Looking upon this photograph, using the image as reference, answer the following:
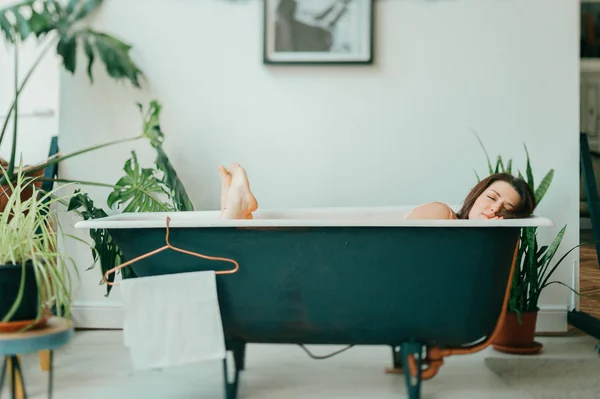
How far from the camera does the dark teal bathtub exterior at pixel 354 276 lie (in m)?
1.57

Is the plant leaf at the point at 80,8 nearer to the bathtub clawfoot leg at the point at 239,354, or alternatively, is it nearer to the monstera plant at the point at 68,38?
the monstera plant at the point at 68,38

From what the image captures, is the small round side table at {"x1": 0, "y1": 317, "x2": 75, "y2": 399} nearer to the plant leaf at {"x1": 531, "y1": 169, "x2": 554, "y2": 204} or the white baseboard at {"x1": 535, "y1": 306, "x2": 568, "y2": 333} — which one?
the plant leaf at {"x1": 531, "y1": 169, "x2": 554, "y2": 204}

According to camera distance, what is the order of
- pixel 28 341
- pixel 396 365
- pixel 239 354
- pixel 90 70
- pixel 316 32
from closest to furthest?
1. pixel 28 341
2. pixel 239 354
3. pixel 396 365
4. pixel 90 70
5. pixel 316 32

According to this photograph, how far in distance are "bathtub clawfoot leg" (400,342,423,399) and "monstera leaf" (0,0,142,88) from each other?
160 cm

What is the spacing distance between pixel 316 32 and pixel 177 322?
1486 mm

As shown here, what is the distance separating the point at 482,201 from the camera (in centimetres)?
185

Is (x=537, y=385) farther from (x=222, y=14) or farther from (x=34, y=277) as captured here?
(x=222, y=14)

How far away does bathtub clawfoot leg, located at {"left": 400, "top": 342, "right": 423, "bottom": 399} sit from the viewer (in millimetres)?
1613

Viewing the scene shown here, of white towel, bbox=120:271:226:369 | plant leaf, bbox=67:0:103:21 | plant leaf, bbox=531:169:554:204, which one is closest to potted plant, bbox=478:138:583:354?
plant leaf, bbox=531:169:554:204

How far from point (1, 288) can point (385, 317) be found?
970mm

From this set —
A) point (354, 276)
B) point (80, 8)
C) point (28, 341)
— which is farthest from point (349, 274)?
point (80, 8)

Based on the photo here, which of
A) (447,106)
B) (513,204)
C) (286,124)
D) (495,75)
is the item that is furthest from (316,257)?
(495,75)

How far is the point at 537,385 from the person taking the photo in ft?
6.13

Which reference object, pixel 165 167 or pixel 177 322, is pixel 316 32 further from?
pixel 177 322
